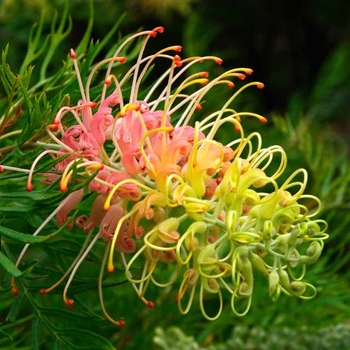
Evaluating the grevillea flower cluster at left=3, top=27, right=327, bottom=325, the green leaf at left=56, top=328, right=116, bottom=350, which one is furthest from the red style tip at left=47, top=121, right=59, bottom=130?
the green leaf at left=56, top=328, right=116, bottom=350

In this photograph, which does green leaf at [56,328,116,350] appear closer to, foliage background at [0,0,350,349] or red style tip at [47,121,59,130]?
foliage background at [0,0,350,349]

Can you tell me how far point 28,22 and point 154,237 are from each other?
62 cm

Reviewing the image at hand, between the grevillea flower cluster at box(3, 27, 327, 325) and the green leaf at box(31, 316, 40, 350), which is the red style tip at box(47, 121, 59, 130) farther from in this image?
the green leaf at box(31, 316, 40, 350)

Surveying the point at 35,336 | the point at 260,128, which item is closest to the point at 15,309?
the point at 35,336

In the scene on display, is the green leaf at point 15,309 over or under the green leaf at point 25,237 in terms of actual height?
under

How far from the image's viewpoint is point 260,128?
0.94 m

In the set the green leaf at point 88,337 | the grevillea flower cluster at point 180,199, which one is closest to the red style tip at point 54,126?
the grevillea flower cluster at point 180,199

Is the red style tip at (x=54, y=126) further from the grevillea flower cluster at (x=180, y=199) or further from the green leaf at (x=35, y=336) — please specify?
the green leaf at (x=35, y=336)

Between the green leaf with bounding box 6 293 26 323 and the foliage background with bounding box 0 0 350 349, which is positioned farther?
the foliage background with bounding box 0 0 350 349

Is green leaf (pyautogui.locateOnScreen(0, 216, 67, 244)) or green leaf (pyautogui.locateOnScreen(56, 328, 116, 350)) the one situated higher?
green leaf (pyautogui.locateOnScreen(0, 216, 67, 244))

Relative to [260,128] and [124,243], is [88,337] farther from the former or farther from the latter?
[260,128]

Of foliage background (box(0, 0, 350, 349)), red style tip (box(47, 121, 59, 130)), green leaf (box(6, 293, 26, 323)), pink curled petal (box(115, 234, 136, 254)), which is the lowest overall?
foliage background (box(0, 0, 350, 349))

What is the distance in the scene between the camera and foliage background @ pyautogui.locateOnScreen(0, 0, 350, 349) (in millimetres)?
592

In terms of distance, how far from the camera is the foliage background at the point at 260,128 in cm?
59
